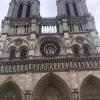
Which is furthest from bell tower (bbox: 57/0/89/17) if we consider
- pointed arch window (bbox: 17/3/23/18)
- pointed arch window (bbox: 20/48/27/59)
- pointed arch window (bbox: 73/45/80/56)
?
pointed arch window (bbox: 20/48/27/59)

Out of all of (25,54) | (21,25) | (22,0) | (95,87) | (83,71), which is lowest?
(95,87)

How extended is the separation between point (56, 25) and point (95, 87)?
10.0 m

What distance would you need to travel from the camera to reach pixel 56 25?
24625 millimetres

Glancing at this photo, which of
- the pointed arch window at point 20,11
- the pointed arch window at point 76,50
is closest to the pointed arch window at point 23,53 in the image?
the pointed arch window at point 76,50

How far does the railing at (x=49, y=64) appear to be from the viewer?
18.0 metres

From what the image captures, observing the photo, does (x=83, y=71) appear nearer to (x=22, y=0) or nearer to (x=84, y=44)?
(x=84, y=44)

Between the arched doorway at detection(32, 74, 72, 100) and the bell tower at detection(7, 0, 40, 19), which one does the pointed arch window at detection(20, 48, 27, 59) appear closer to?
the arched doorway at detection(32, 74, 72, 100)

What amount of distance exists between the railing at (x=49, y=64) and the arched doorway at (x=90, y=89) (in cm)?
109

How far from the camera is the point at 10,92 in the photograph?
17.6 metres

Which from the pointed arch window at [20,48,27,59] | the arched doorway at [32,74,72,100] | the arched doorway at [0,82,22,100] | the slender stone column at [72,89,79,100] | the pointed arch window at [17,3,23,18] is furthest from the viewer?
the pointed arch window at [17,3,23,18]

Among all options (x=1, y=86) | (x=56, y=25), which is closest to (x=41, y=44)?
(x=56, y=25)

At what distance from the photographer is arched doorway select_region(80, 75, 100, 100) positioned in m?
17.1

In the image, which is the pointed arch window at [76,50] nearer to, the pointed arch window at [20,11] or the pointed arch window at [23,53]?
the pointed arch window at [23,53]

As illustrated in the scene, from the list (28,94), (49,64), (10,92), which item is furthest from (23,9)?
(28,94)
